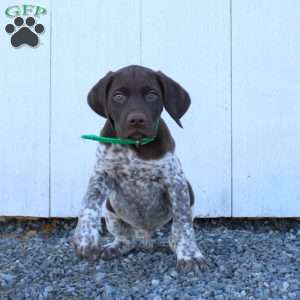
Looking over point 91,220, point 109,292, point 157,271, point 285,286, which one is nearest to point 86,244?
point 91,220

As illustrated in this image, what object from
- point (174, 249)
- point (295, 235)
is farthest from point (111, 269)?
point (295, 235)

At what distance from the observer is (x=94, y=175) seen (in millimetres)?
3621

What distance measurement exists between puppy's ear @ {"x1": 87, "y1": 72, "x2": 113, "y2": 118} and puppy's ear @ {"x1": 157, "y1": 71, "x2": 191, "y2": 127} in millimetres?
322

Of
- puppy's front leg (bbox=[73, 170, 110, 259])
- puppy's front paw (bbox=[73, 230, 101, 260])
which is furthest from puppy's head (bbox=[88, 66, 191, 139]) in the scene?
puppy's front paw (bbox=[73, 230, 101, 260])

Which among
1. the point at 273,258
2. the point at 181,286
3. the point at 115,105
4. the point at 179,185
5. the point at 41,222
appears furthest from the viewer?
the point at 41,222

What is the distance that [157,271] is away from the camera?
3439 millimetres

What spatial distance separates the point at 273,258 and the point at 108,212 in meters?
1.19

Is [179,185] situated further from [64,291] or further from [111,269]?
[64,291]

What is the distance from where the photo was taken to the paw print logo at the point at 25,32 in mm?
4996

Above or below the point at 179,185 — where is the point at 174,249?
below

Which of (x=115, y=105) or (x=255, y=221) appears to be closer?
(x=115, y=105)

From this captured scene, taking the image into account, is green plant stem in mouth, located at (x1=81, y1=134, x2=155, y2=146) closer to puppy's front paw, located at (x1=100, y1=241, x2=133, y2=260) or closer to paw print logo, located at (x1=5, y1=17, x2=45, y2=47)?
puppy's front paw, located at (x1=100, y1=241, x2=133, y2=260)

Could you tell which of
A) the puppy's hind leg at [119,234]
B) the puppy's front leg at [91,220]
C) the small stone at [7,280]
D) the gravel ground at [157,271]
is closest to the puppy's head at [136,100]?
the puppy's front leg at [91,220]

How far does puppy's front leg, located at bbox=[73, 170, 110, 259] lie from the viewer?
3.28 m
